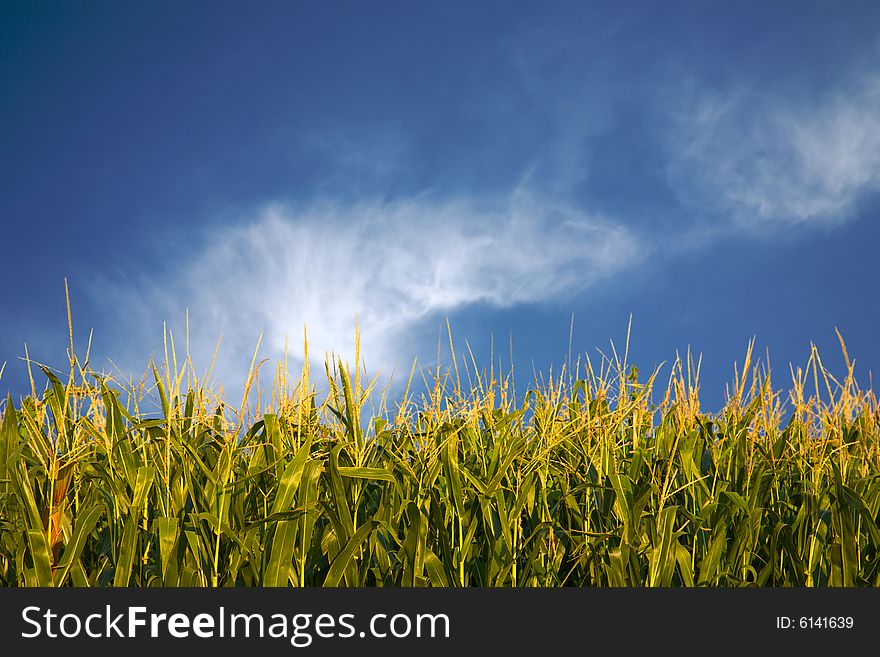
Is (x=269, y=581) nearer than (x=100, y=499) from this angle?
Yes

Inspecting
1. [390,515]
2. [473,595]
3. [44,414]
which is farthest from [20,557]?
[473,595]

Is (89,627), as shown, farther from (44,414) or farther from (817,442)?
(817,442)

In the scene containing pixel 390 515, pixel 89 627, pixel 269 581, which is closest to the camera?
pixel 89 627

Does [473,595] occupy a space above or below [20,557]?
below

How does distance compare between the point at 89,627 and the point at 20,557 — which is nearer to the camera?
the point at 89,627

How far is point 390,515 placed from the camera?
333 cm

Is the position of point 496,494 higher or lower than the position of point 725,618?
higher

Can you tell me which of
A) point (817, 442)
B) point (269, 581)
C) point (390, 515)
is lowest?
point (269, 581)

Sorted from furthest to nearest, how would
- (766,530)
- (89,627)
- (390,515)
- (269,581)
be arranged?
(766,530), (390,515), (269,581), (89,627)

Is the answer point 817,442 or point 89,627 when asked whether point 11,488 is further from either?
point 817,442

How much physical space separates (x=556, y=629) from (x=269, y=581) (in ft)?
4.16

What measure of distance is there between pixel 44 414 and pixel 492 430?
7.99 feet

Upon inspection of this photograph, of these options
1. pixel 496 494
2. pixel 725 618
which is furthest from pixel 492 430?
pixel 725 618

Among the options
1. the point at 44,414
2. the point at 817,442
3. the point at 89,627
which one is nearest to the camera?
the point at 89,627
